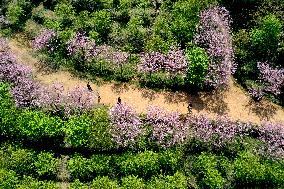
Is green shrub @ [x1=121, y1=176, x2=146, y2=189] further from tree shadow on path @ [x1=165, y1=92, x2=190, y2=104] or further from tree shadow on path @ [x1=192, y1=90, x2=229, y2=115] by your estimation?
tree shadow on path @ [x1=192, y1=90, x2=229, y2=115]

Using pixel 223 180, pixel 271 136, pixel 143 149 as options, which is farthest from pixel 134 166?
pixel 271 136

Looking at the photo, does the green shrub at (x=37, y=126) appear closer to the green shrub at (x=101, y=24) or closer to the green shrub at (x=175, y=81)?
the green shrub at (x=101, y=24)

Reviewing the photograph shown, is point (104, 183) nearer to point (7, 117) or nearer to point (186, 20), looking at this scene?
point (7, 117)

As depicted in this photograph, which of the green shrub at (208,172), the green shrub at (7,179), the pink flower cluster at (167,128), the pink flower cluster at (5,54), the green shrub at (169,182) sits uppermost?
the pink flower cluster at (5,54)

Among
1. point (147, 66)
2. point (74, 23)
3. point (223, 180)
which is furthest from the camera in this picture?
point (74, 23)

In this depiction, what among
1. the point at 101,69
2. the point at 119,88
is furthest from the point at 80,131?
the point at 101,69

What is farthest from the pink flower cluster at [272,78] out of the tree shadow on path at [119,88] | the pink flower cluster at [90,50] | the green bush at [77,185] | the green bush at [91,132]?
the green bush at [77,185]

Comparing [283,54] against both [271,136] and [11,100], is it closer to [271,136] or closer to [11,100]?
[271,136]
